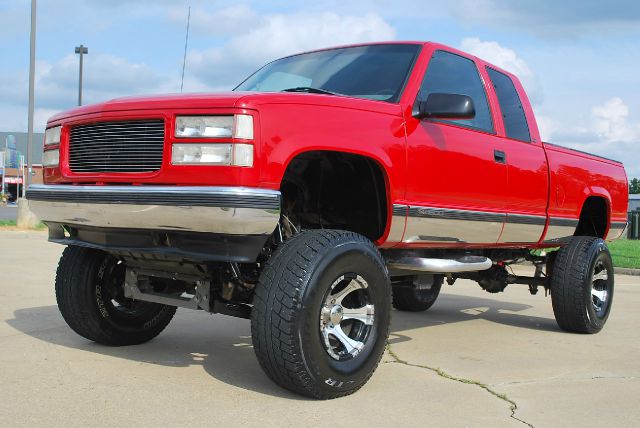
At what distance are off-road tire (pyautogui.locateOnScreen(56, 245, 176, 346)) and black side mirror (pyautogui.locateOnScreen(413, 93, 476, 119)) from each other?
2242mm

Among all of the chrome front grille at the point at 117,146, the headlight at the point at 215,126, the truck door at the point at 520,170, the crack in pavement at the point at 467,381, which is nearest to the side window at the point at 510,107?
the truck door at the point at 520,170

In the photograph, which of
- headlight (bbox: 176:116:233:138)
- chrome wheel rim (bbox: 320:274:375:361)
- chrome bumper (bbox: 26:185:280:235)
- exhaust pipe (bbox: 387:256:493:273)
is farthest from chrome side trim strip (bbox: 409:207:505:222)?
headlight (bbox: 176:116:233:138)

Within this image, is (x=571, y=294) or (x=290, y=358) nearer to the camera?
(x=290, y=358)

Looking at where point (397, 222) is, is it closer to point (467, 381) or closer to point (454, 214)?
point (454, 214)

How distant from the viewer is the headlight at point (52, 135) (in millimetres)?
4383

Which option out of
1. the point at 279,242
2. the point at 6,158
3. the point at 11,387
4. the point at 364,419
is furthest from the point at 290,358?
the point at 6,158

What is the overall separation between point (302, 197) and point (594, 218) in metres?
3.77

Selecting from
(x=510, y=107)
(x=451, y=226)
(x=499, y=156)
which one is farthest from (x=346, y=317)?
(x=510, y=107)

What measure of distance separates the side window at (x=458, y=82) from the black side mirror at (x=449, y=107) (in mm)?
241

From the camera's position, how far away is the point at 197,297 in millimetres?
4059

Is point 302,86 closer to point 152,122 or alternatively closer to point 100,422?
point 152,122

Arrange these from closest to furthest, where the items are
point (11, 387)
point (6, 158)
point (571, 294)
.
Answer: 1. point (11, 387)
2. point (571, 294)
3. point (6, 158)

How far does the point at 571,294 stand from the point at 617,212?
1.34m

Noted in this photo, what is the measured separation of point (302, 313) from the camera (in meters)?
3.60
